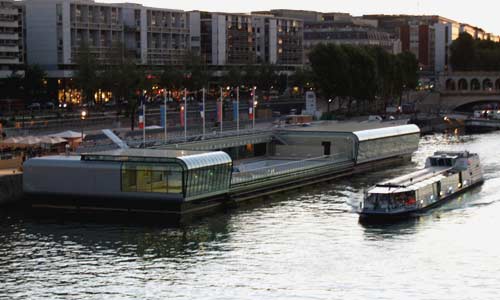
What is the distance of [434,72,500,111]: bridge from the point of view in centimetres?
13662

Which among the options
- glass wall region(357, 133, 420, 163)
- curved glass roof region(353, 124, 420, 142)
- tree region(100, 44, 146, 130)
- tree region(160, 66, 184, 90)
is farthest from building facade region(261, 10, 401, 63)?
curved glass roof region(353, 124, 420, 142)

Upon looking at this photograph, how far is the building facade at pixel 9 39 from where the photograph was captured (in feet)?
341

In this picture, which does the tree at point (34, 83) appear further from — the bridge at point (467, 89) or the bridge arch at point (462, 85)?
the bridge arch at point (462, 85)

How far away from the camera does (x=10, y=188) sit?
49.7 metres

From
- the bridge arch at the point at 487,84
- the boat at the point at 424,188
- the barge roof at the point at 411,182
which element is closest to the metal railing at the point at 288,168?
the boat at the point at 424,188

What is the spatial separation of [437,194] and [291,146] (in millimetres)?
16792

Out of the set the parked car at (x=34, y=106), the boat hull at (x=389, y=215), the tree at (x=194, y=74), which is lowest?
the boat hull at (x=389, y=215)

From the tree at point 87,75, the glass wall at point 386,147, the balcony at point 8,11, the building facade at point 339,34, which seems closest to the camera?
the glass wall at point 386,147

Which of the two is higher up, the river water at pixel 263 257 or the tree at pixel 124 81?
the tree at pixel 124 81

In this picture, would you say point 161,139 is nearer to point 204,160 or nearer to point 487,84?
point 204,160

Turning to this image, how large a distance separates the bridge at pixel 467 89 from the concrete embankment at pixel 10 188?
304 feet

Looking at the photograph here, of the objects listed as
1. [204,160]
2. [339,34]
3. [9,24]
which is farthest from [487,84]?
[204,160]

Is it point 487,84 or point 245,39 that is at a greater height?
point 245,39

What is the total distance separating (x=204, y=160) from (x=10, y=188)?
8963 millimetres
